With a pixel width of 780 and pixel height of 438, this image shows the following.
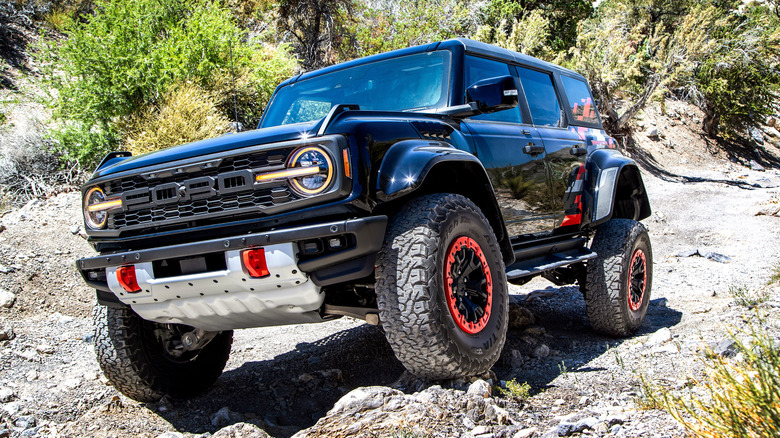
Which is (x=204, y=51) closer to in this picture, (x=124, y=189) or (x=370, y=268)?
(x=124, y=189)

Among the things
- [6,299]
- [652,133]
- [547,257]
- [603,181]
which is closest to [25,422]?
[547,257]

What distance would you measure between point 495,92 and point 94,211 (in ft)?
7.51

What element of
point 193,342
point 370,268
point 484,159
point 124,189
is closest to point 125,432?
point 193,342

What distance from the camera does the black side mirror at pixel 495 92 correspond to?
347 cm

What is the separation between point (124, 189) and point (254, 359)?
2333mm

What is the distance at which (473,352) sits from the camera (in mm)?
3039

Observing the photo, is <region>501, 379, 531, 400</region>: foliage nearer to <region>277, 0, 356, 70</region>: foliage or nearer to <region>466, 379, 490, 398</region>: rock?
<region>466, 379, 490, 398</region>: rock

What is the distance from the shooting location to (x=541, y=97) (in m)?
4.99

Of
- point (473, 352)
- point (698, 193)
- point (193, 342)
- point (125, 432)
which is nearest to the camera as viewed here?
point (473, 352)

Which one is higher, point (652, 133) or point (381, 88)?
point (381, 88)

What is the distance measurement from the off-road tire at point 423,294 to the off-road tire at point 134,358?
1.60 metres

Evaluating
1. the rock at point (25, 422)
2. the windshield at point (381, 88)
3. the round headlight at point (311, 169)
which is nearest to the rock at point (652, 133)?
the windshield at point (381, 88)

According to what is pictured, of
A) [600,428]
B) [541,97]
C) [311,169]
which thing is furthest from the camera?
[541,97]

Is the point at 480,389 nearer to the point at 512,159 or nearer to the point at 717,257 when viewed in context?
the point at 512,159
